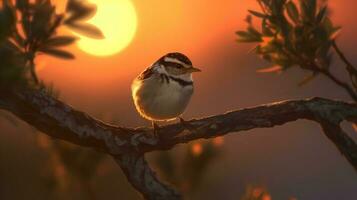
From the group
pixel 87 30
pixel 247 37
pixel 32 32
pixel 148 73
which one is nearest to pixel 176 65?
pixel 148 73

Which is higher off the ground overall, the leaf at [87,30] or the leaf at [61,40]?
the leaf at [87,30]

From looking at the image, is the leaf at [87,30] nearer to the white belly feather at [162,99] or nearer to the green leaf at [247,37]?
the green leaf at [247,37]

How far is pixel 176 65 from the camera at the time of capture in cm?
592

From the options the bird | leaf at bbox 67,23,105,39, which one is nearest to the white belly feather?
the bird

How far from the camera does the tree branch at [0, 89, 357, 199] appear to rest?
3.62m

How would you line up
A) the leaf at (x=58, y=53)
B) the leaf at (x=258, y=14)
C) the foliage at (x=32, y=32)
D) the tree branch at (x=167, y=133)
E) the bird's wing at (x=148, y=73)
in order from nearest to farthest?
the foliage at (x=32, y=32) < the leaf at (x=58, y=53) < the leaf at (x=258, y=14) < the tree branch at (x=167, y=133) < the bird's wing at (x=148, y=73)

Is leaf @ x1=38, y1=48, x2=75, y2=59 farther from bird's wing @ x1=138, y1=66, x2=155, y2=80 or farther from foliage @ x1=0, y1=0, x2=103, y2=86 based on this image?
bird's wing @ x1=138, y1=66, x2=155, y2=80

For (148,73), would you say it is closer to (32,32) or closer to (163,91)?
(163,91)

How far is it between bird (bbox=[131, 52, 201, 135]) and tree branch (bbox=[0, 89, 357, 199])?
1506 mm

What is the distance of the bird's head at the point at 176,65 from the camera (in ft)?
19.2

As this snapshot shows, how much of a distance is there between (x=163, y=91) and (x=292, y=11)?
2155mm

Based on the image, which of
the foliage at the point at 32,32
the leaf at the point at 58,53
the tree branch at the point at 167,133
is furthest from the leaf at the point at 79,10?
the tree branch at the point at 167,133

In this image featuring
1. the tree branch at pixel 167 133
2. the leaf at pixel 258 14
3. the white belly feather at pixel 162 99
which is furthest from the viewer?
the white belly feather at pixel 162 99

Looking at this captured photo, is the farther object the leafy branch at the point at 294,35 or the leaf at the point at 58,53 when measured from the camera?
the leafy branch at the point at 294,35
